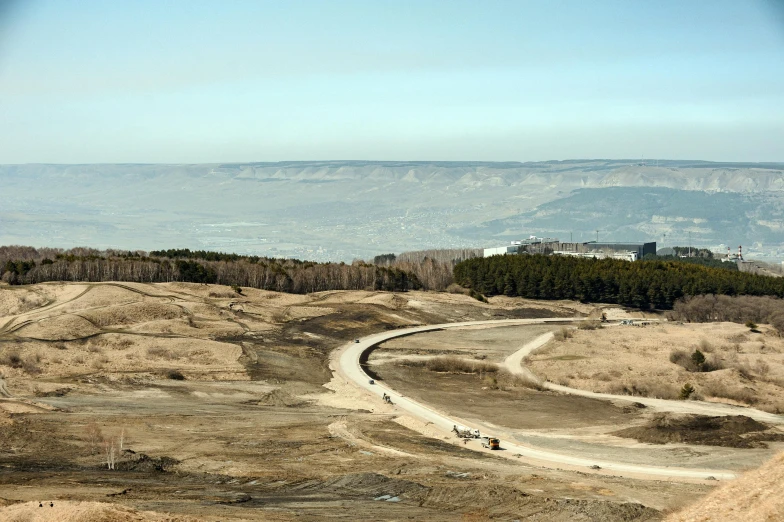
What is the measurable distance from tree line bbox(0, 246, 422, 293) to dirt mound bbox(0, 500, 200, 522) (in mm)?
114590

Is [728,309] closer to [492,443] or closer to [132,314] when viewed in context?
[132,314]

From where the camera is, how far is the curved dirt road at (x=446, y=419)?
197 ft

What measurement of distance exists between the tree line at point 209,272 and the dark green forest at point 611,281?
58.4 ft

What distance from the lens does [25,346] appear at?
331 ft

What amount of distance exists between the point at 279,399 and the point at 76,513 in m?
48.8

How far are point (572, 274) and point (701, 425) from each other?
93.1 metres

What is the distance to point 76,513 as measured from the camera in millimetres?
39906

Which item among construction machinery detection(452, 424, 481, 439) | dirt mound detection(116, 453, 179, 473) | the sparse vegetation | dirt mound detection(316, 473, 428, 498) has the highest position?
dirt mound detection(316, 473, 428, 498)

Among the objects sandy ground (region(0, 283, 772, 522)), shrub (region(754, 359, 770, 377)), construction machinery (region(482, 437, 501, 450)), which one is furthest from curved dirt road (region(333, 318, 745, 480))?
shrub (region(754, 359, 770, 377))

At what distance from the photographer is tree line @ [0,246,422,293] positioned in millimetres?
156500

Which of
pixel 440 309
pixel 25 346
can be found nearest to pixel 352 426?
pixel 25 346

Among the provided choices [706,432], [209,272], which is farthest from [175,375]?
[209,272]

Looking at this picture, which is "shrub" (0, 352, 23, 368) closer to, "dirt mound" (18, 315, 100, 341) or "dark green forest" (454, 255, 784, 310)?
"dirt mound" (18, 315, 100, 341)

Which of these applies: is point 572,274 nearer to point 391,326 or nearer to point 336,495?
point 391,326
